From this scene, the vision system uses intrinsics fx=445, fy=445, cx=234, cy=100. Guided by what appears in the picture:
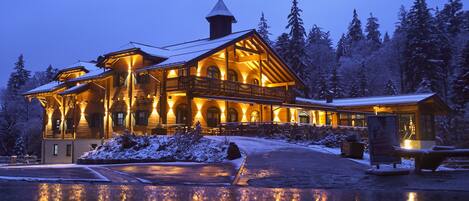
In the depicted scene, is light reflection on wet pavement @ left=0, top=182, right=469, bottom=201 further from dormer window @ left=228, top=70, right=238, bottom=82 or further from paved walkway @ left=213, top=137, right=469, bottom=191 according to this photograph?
dormer window @ left=228, top=70, right=238, bottom=82

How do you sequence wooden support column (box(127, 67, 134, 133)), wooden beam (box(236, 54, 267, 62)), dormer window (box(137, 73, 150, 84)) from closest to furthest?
dormer window (box(137, 73, 150, 84)), wooden support column (box(127, 67, 134, 133)), wooden beam (box(236, 54, 267, 62))

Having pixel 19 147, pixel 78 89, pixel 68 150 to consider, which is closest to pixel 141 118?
pixel 78 89

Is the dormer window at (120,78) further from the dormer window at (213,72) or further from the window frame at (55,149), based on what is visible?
the window frame at (55,149)

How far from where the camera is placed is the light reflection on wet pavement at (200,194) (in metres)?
9.71

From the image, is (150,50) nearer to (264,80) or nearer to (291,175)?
(264,80)

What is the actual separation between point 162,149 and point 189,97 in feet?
26.7

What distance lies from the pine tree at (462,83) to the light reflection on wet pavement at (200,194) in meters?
43.0

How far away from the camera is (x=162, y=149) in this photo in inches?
891

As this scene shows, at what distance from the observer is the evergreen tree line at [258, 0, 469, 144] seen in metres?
51.6

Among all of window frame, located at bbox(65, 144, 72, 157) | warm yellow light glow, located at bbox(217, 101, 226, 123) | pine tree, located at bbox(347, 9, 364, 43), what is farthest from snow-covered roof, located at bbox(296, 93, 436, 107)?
pine tree, located at bbox(347, 9, 364, 43)

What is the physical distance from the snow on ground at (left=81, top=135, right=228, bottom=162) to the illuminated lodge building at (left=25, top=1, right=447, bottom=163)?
4.27 metres

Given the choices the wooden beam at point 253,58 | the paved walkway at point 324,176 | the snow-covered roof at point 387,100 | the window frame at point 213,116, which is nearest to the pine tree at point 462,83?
the snow-covered roof at point 387,100

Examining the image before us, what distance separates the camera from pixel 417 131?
40688 mm

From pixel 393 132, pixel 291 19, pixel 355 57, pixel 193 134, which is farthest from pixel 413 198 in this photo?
pixel 355 57
